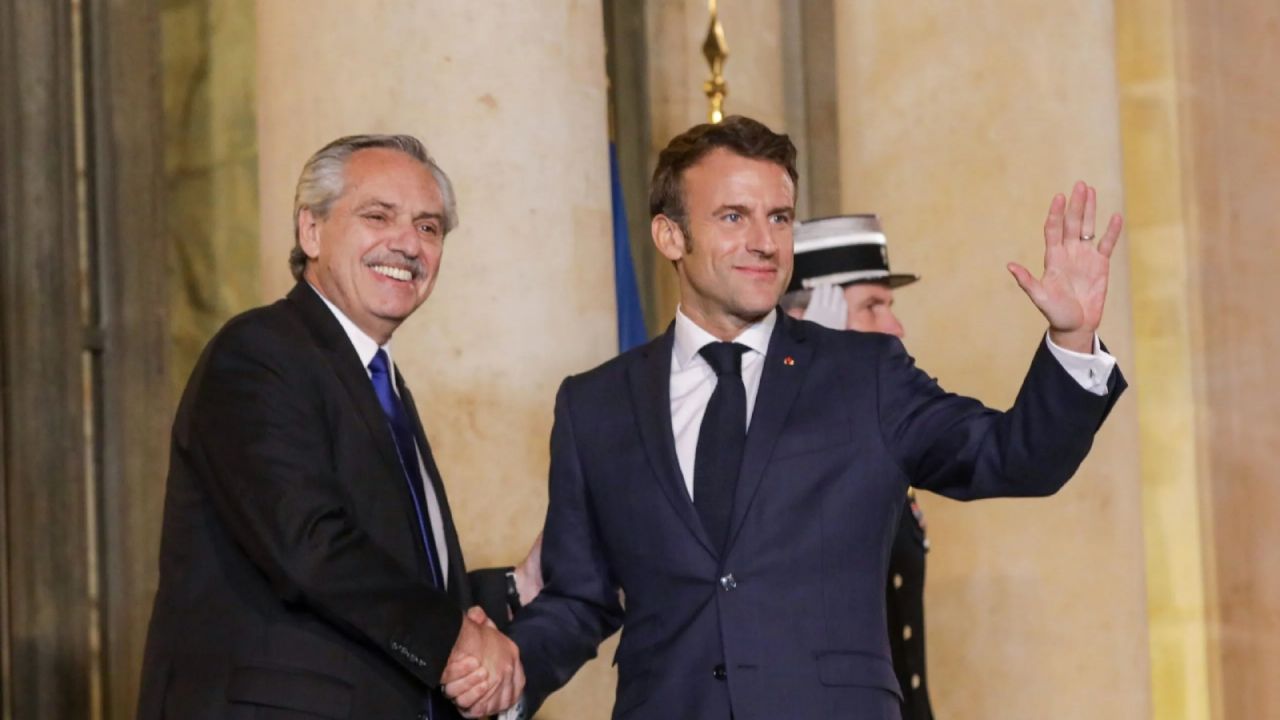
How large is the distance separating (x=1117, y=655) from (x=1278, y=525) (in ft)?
3.98

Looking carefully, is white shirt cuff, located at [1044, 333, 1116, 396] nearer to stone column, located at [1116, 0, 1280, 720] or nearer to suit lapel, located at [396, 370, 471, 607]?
suit lapel, located at [396, 370, 471, 607]

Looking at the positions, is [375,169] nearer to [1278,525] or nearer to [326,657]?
[326,657]

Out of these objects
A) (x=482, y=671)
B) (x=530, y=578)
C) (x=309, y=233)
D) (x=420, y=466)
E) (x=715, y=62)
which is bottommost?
(x=482, y=671)

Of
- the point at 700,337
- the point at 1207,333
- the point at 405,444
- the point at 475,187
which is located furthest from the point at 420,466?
the point at 1207,333

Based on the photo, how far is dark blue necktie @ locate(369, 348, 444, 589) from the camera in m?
3.47

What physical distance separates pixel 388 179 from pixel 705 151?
632mm

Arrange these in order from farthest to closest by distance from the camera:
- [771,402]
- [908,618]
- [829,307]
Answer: [829,307], [908,618], [771,402]

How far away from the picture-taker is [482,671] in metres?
3.41

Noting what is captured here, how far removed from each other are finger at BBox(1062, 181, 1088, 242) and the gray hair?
1.31 m

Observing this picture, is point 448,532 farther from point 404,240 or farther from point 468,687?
point 404,240

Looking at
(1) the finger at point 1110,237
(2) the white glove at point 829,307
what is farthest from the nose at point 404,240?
(2) the white glove at point 829,307

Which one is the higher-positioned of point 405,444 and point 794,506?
point 405,444

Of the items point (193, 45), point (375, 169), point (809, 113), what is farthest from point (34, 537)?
point (809, 113)

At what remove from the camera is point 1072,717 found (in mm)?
5320
